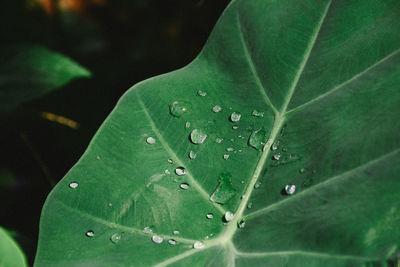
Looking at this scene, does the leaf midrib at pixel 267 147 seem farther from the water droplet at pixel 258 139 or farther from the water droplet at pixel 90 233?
the water droplet at pixel 90 233

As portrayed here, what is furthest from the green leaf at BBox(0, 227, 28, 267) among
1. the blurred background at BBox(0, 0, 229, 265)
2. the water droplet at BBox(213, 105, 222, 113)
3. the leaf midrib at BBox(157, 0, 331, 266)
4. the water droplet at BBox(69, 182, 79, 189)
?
the blurred background at BBox(0, 0, 229, 265)

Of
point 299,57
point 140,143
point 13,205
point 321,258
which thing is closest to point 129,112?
point 140,143

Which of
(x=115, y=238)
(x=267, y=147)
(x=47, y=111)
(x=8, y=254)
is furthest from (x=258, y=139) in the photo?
(x=47, y=111)

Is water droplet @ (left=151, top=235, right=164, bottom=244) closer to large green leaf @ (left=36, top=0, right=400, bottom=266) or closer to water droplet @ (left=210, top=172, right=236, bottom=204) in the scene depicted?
large green leaf @ (left=36, top=0, right=400, bottom=266)

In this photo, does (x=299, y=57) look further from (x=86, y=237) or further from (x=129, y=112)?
(x=86, y=237)

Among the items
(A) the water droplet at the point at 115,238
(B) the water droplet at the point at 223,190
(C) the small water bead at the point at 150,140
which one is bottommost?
(A) the water droplet at the point at 115,238

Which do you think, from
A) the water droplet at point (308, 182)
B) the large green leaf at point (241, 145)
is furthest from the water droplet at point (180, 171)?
the water droplet at point (308, 182)
